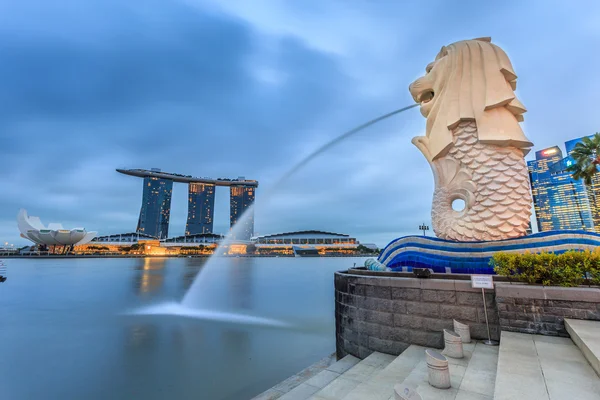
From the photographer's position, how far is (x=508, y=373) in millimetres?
3824

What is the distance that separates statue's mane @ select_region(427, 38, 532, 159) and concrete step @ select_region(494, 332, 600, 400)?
6668 millimetres

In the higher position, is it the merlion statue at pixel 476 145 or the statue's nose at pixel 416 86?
the statue's nose at pixel 416 86

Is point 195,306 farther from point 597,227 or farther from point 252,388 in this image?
point 597,227

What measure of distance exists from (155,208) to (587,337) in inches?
8094

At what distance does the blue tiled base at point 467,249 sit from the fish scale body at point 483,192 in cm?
55

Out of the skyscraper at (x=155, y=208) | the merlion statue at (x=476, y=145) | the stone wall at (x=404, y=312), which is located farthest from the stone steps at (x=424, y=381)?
the skyscraper at (x=155, y=208)

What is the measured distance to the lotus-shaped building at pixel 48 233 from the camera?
94812 millimetres

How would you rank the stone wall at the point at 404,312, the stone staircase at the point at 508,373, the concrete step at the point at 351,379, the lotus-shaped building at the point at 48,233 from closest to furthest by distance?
1. the stone staircase at the point at 508,373
2. the concrete step at the point at 351,379
3. the stone wall at the point at 404,312
4. the lotus-shaped building at the point at 48,233

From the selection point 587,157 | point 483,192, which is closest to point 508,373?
point 483,192

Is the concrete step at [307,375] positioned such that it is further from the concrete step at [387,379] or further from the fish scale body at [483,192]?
the fish scale body at [483,192]

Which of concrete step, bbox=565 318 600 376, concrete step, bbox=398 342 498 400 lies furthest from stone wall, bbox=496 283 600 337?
concrete step, bbox=398 342 498 400

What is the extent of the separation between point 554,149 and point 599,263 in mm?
108393

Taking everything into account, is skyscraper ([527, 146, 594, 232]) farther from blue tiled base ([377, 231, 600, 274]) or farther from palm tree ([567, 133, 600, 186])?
blue tiled base ([377, 231, 600, 274])

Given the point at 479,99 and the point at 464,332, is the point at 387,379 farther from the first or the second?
the point at 479,99
